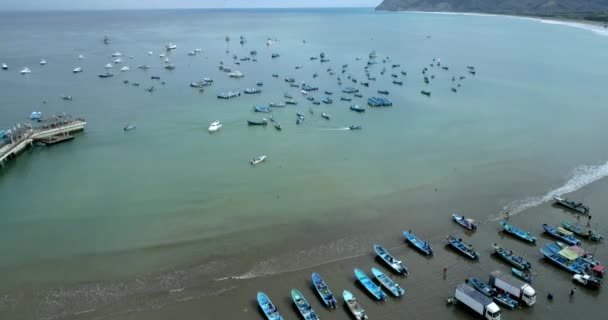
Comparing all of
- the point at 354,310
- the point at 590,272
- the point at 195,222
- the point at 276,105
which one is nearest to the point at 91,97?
the point at 276,105

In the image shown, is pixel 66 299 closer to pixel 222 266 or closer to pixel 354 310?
pixel 222 266

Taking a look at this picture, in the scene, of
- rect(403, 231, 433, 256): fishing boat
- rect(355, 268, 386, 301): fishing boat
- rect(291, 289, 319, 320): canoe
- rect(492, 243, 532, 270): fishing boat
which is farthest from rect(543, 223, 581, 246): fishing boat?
rect(291, 289, 319, 320): canoe

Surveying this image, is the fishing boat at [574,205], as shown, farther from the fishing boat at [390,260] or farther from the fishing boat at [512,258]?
the fishing boat at [390,260]

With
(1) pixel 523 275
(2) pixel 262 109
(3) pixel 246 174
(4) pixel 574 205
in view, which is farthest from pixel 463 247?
(2) pixel 262 109

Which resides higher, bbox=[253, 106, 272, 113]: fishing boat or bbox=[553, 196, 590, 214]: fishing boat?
bbox=[253, 106, 272, 113]: fishing boat

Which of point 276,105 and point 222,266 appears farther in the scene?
point 276,105

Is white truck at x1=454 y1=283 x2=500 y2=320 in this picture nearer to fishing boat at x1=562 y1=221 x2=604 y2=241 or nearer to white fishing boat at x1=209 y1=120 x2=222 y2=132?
fishing boat at x1=562 y1=221 x2=604 y2=241

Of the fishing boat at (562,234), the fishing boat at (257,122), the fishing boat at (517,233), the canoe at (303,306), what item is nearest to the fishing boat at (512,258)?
the fishing boat at (517,233)
